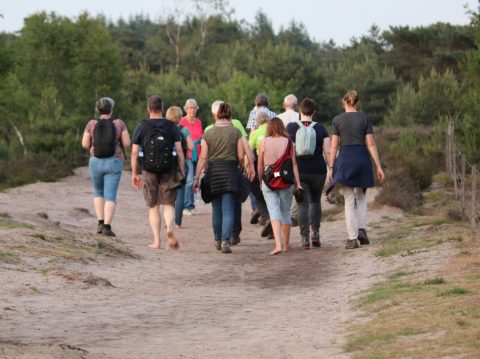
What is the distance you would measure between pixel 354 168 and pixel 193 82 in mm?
38138

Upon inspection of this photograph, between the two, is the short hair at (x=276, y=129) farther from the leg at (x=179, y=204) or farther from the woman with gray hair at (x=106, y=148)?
the leg at (x=179, y=204)

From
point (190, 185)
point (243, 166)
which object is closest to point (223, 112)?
point (243, 166)

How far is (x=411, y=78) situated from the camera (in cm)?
6931

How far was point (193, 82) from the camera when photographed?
173ft

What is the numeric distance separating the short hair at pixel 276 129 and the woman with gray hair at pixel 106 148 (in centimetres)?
200

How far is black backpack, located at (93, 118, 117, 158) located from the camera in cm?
1576

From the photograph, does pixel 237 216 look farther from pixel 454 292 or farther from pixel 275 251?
pixel 454 292

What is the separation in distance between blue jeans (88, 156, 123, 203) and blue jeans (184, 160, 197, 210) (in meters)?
3.61

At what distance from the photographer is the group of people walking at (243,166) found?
15.0 m

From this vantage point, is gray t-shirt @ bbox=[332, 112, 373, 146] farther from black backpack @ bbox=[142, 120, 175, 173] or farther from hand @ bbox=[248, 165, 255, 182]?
black backpack @ bbox=[142, 120, 175, 173]

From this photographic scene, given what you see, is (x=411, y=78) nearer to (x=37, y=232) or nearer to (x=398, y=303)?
(x=37, y=232)

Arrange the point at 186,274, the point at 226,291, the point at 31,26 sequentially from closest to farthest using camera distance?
the point at 226,291, the point at 186,274, the point at 31,26

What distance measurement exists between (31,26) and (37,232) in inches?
971

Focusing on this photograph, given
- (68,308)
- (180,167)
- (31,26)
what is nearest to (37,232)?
(180,167)
